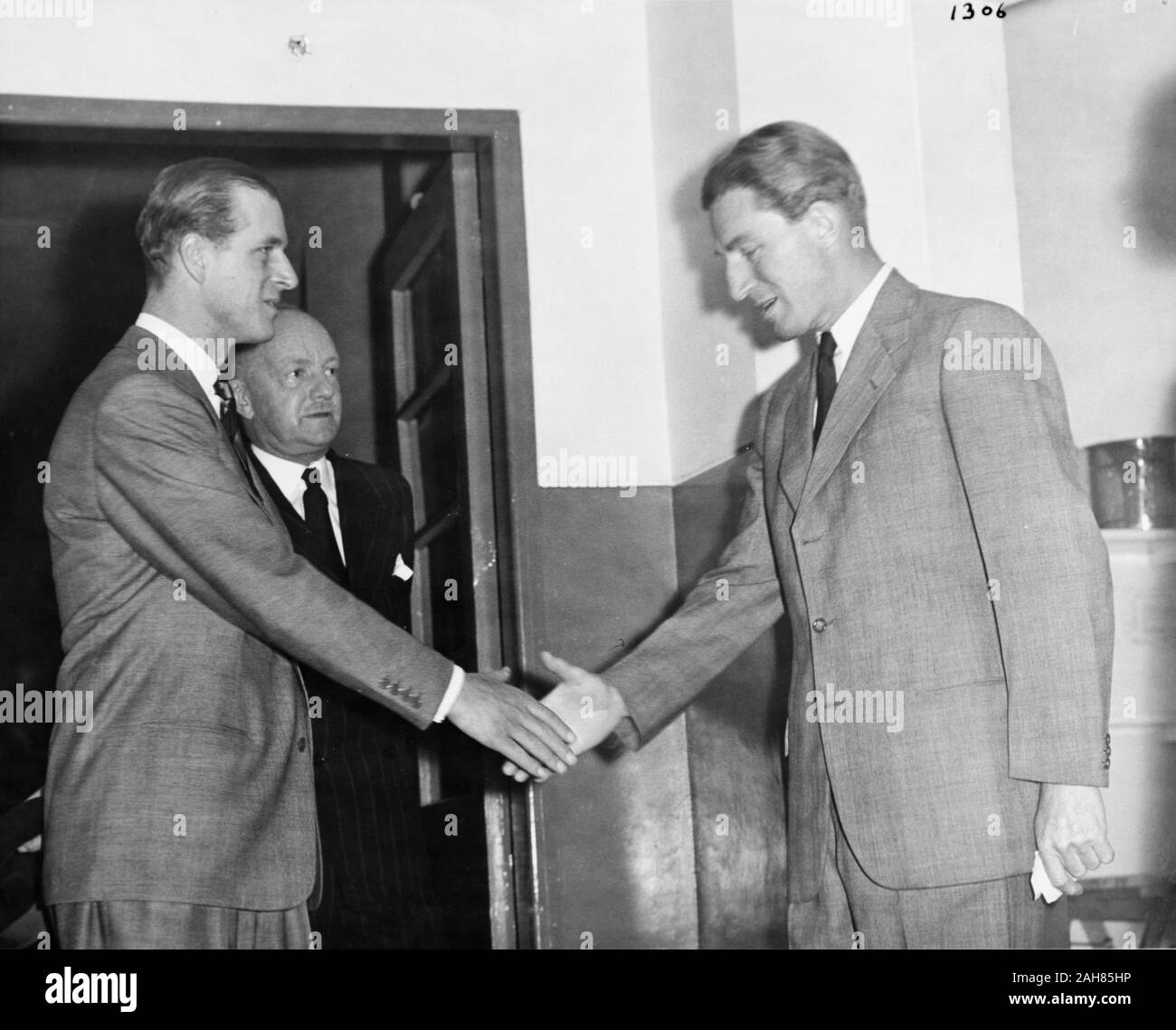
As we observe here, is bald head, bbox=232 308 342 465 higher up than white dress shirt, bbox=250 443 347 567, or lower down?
higher up

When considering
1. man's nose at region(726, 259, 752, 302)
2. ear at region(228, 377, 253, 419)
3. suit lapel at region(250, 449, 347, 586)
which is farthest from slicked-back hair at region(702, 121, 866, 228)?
ear at region(228, 377, 253, 419)

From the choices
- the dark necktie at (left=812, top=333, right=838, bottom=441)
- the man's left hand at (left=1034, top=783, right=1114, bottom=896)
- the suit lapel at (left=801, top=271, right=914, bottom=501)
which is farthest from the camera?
the dark necktie at (left=812, top=333, right=838, bottom=441)

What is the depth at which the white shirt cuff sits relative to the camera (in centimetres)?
265

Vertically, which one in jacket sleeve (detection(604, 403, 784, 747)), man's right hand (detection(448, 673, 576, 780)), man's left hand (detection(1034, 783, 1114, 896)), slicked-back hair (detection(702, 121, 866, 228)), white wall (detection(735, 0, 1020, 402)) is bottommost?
man's left hand (detection(1034, 783, 1114, 896))

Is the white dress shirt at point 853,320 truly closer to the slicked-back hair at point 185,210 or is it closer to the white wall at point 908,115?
the white wall at point 908,115

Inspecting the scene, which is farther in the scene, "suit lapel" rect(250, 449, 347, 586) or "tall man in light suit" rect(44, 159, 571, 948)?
"suit lapel" rect(250, 449, 347, 586)

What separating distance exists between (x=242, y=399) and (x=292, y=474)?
0.88ft

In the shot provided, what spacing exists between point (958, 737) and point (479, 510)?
1776 mm

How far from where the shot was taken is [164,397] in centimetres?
249

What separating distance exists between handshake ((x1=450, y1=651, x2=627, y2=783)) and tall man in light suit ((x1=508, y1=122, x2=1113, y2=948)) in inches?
19.5

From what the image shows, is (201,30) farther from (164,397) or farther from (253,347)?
(164,397)

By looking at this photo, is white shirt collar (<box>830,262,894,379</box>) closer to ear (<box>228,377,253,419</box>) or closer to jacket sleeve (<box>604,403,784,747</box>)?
jacket sleeve (<box>604,403,784,747</box>)

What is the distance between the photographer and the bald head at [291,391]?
3932 mm
